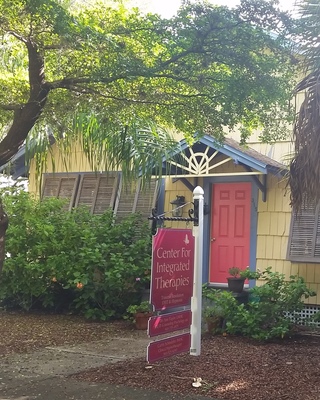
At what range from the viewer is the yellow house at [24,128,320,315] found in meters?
11.2

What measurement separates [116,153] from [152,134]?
2.59ft

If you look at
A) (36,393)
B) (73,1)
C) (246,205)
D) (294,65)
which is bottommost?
(36,393)

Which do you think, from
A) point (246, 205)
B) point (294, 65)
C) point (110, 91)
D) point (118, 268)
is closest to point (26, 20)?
point (110, 91)

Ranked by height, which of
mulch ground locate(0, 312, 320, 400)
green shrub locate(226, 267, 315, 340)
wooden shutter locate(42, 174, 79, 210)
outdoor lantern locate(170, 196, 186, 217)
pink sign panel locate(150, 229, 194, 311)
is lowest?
mulch ground locate(0, 312, 320, 400)

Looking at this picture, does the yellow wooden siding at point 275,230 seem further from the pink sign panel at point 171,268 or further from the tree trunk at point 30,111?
the tree trunk at point 30,111

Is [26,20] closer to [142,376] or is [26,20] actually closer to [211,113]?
[211,113]

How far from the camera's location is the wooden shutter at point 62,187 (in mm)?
14852

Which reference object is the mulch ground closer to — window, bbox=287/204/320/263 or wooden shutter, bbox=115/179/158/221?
window, bbox=287/204/320/263

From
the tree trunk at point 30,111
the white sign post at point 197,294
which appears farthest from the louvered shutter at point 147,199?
the tree trunk at point 30,111

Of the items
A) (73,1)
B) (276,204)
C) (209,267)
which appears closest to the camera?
(73,1)

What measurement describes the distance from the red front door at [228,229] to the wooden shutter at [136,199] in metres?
1.42

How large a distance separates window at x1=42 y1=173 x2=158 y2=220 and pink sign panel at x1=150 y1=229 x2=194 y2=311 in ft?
17.8

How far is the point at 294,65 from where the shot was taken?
8.29 m

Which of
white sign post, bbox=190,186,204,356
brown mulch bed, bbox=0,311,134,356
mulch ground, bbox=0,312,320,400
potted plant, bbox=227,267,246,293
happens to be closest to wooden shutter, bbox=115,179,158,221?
brown mulch bed, bbox=0,311,134,356
